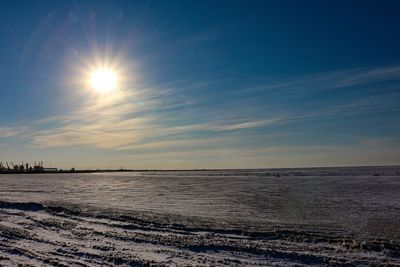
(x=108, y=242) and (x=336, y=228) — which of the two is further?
(x=336, y=228)

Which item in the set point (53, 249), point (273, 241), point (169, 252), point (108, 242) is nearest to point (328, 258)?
point (273, 241)

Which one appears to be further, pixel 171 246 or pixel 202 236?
pixel 202 236

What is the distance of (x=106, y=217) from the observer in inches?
594

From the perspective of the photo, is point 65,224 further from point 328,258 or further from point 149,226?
point 328,258

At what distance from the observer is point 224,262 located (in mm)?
8164

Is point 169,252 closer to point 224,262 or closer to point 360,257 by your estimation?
point 224,262

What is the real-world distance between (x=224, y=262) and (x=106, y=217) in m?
8.29

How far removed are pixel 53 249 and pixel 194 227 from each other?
482cm

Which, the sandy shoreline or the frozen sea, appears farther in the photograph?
the frozen sea

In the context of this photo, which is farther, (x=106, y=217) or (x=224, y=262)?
(x=106, y=217)

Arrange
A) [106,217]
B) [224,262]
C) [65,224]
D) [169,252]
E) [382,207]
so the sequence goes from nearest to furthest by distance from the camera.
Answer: [224,262]
[169,252]
[65,224]
[106,217]
[382,207]

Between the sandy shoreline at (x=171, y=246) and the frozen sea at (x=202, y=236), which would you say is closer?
the sandy shoreline at (x=171, y=246)

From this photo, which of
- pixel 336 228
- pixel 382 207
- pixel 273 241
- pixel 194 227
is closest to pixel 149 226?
pixel 194 227

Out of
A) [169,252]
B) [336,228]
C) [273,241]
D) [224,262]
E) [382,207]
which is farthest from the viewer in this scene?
[382,207]
